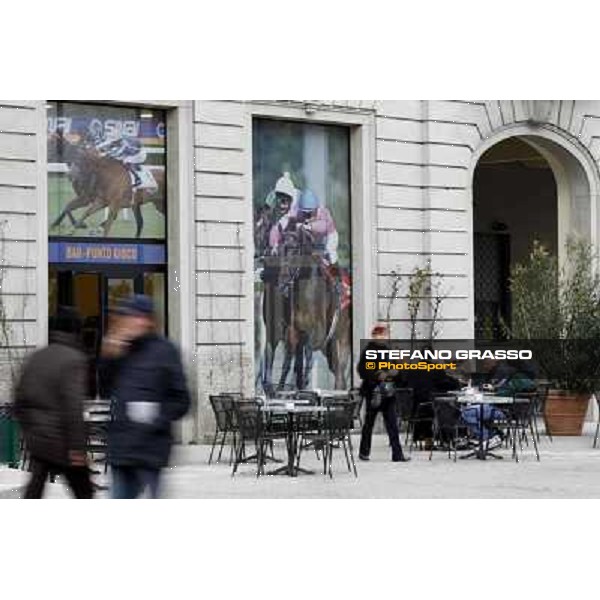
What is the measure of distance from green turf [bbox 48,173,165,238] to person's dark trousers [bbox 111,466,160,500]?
11883mm

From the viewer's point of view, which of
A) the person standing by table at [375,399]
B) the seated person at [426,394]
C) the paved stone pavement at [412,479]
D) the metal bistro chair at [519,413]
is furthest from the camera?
the seated person at [426,394]

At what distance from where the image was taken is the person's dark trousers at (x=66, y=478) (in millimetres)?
10211

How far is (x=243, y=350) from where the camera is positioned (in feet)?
73.6

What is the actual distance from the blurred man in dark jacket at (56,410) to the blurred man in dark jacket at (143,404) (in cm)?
80

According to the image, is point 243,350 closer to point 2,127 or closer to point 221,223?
point 221,223

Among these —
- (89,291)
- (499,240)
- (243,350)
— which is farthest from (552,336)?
(499,240)

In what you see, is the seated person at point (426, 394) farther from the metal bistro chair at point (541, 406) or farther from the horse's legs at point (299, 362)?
the horse's legs at point (299, 362)

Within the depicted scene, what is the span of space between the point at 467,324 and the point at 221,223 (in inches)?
194

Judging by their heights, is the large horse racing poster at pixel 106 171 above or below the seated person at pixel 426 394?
above

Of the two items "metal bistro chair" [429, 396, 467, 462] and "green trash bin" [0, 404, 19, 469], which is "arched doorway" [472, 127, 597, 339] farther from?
"green trash bin" [0, 404, 19, 469]

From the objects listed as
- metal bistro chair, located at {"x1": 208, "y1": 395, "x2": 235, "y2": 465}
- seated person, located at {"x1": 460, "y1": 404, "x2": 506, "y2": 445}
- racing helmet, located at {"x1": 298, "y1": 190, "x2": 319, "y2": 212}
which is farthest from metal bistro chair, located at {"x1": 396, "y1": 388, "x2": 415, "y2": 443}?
racing helmet, located at {"x1": 298, "y1": 190, "x2": 319, "y2": 212}

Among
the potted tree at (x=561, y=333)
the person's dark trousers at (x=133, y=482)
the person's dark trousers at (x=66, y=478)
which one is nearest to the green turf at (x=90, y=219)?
the potted tree at (x=561, y=333)

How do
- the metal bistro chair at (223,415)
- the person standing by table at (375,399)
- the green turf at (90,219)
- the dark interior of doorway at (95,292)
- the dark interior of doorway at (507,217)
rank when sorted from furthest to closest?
the dark interior of doorway at (507,217)
the dark interior of doorway at (95,292)
the green turf at (90,219)
the person standing by table at (375,399)
the metal bistro chair at (223,415)

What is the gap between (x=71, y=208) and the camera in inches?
829
